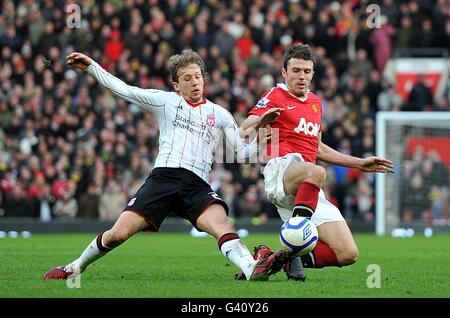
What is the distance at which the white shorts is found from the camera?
32.7ft

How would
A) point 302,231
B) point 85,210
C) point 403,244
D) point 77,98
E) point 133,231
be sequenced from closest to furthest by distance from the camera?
point 302,231 < point 133,231 < point 403,244 < point 85,210 < point 77,98

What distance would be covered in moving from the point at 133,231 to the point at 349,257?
207 centimetres

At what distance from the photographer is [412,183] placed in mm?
22906

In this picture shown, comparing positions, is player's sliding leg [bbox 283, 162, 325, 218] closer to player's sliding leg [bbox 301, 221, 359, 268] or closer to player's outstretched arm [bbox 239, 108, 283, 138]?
player's outstretched arm [bbox 239, 108, 283, 138]

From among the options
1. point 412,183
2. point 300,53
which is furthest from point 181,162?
point 412,183

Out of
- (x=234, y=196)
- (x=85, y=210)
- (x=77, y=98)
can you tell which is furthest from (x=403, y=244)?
(x=77, y=98)

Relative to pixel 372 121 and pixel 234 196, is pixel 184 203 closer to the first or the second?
pixel 234 196

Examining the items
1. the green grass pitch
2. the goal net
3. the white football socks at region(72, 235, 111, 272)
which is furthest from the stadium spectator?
the white football socks at region(72, 235, 111, 272)

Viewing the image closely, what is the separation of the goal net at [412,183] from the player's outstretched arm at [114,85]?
515 inches

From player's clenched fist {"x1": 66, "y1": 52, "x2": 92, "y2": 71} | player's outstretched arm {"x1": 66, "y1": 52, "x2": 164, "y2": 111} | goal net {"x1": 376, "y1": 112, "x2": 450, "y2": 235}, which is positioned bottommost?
goal net {"x1": 376, "y1": 112, "x2": 450, "y2": 235}

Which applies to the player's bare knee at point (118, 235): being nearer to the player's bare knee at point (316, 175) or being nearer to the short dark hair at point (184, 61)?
the short dark hair at point (184, 61)

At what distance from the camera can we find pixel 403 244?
1831 centimetres

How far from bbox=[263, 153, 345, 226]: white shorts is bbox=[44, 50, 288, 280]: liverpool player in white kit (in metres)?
0.30

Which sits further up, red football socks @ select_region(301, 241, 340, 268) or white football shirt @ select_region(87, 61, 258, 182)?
white football shirt @ select_region(87, 61, 258, 182)
